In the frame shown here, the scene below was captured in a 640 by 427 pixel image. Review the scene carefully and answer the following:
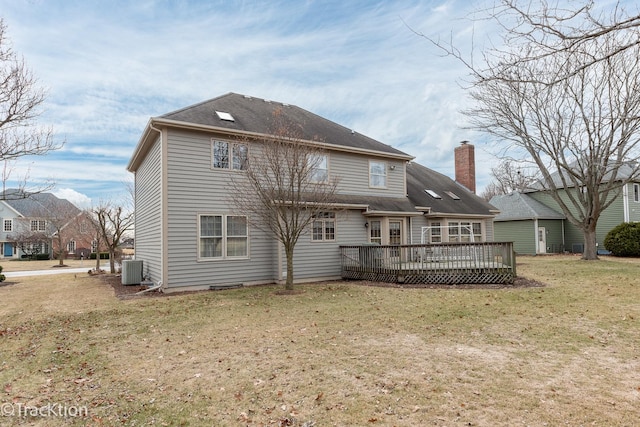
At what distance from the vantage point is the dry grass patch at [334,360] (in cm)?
363

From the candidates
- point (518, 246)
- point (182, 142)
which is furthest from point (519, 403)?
point (518, 246)

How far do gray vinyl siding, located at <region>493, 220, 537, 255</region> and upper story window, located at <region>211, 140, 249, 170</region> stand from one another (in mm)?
21934

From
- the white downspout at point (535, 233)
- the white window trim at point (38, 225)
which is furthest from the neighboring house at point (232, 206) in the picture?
the white window trim at point (38, 225)

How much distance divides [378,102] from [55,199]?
4121 cm

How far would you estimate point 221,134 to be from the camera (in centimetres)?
1241

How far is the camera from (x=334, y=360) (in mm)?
5070

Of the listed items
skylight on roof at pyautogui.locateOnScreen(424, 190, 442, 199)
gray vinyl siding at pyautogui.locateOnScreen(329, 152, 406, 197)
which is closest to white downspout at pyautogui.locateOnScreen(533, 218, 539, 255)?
skylight on roof at pyautogui.locateOnScreen(424, 190, 442, 199)

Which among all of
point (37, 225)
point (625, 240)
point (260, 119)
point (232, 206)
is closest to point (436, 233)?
point (260, 119)

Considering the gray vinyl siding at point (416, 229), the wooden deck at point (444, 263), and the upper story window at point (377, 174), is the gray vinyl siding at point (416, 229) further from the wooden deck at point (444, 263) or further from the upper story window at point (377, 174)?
the wooden deck at point (444, 263)

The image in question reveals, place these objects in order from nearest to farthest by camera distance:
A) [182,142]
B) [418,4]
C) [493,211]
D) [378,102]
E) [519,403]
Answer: [519,403], [418,4], [182,142], [378,102], [493,211]

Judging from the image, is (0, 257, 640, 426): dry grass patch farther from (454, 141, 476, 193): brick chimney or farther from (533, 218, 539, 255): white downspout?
(533, 218, 539, 255): white downspout

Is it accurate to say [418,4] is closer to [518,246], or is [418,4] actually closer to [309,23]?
[309,23]

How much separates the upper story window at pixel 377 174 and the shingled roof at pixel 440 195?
1971 mm

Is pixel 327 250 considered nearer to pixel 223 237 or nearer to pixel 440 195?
pixel 223 237
